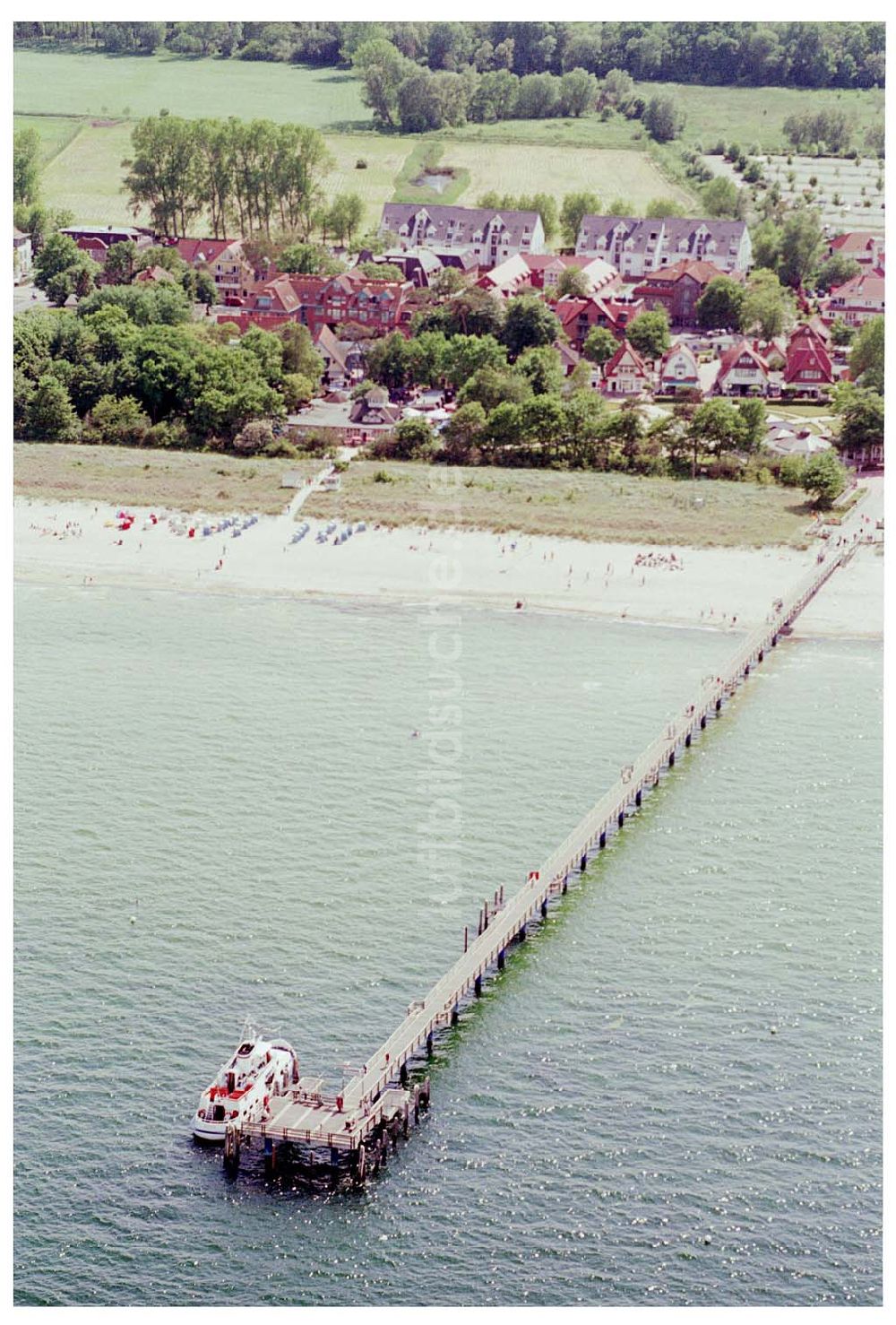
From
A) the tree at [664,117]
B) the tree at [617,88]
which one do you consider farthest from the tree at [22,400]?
the tree at [664,117]

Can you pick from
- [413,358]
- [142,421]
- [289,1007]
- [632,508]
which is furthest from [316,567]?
[289,1007]

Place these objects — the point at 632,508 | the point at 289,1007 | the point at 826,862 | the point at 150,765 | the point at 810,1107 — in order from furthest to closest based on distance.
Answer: the point at 632,508 < the point at 150,765 < the point at 826,862 < the point at 289,1007 < the point at 810,1107

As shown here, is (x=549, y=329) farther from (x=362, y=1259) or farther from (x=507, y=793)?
(x=362, y=1259)

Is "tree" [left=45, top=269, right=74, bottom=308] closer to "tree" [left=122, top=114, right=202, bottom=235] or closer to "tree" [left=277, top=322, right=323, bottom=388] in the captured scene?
"tree" [left=122, top=114, right=202, bottom=235]

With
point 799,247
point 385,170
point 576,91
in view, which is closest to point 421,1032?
point 385,170

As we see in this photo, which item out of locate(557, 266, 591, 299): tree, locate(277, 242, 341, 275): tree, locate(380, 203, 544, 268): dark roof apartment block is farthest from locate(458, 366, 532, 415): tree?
locate(380, 203, 544, 268): dark roof apartment block

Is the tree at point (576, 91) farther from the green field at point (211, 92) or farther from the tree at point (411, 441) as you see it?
the tree at point (411, 441)
